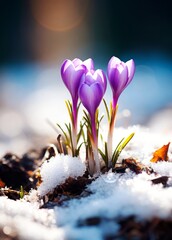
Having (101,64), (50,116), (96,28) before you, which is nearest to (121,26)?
(96,28)

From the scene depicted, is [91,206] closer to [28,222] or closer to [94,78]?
[28,222]

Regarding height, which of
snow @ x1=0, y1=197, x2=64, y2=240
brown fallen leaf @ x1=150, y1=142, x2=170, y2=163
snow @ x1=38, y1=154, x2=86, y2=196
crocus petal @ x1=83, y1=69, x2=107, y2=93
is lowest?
snow @ x1=0, y1=197, x2=64, y2=240

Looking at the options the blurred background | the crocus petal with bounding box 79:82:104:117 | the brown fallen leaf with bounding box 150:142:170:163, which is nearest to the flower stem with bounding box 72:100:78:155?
the crocus petal with bounding box 79:82:104:117

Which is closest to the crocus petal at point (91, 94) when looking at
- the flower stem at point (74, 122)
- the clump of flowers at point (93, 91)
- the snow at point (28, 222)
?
the clump of flowers at point (93, 91)

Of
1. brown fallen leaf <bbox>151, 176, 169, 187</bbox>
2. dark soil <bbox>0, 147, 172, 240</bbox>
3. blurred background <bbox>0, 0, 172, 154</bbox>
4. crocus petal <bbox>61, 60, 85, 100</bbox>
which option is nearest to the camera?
dark soil <bbox>0, 147, 172, 240</bbox>

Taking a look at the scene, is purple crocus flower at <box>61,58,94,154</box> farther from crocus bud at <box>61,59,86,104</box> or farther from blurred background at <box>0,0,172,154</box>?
blurred background at <box>0,0,172,154</box>

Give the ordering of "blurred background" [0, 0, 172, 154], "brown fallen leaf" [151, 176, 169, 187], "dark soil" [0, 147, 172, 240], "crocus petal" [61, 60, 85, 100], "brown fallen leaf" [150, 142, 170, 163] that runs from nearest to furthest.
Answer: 1. "dark soil" [0, 147, 172, 240]
2. "brown fallen leaf" [151, 176, 169, 187]
3. "crocus petal" [61, 60, 85, 100]
4. "brown fallen leaf" [150, 142, 170, 163]
5. "blurred background" [0, 0, 172, 154]

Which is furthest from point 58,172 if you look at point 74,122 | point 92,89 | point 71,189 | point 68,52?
point 68,52
